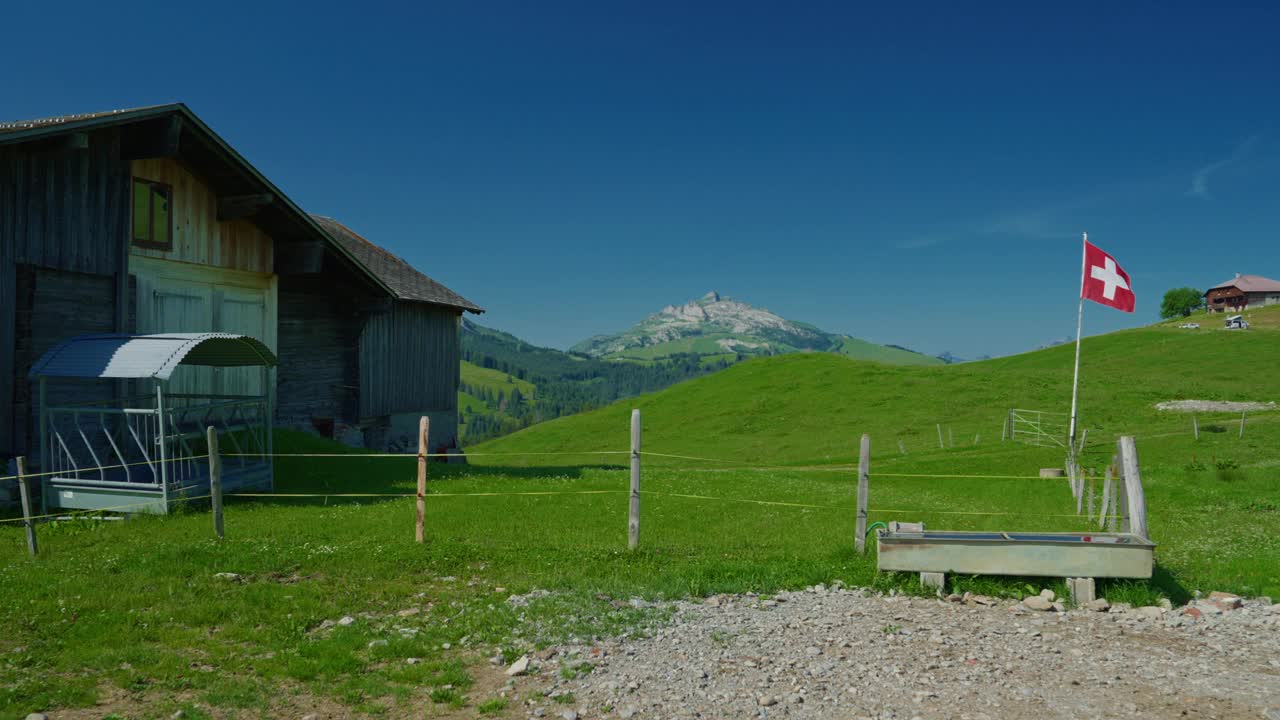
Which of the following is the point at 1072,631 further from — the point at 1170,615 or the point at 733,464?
the point at 733,464

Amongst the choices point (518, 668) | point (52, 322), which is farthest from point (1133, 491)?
point (52, 322)

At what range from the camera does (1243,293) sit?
153 m

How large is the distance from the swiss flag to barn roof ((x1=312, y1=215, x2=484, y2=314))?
25.4 meters

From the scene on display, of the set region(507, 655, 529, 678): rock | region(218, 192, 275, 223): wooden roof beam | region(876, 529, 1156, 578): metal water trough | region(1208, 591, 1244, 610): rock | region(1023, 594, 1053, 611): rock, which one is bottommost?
region(507, 655, 529, 678): rock

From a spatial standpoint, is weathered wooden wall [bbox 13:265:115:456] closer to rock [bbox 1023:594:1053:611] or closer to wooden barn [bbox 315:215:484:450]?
wooden barn [bbox 315:215:484:450]

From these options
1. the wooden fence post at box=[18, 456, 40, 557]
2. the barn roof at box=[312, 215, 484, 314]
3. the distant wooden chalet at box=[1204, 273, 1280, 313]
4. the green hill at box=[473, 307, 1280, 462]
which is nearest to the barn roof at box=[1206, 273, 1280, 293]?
the distant wooden chalet at box=[1204, 273, 1280, 313]

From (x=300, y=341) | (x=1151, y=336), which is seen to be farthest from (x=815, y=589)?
(x=1151, y=336)

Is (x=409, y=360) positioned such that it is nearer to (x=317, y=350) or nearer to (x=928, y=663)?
(x=317, y=350)

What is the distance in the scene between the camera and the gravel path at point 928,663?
729 cm

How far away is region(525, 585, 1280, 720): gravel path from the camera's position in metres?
7.29

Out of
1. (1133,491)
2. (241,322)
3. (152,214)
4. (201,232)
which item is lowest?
(1133,491)

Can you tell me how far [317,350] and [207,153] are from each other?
27.6ft

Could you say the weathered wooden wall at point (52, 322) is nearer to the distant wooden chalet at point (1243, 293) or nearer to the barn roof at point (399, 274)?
the barn roof at point (399, 274)

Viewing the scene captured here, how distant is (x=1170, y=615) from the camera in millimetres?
10062
